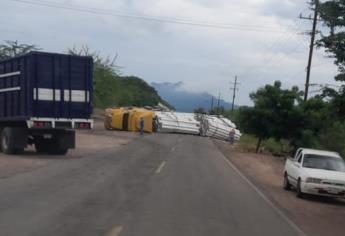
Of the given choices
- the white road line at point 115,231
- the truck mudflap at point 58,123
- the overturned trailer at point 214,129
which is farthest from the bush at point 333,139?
the white road line at point 115,231

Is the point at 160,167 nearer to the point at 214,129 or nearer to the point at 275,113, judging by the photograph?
the point at 275,113

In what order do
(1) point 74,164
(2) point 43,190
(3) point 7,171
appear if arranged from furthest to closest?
1. (1) point 74,164
2. (3) point 7,171
3. (2) point 43,190

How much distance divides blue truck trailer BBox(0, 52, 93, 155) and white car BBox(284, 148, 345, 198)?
9.29 m

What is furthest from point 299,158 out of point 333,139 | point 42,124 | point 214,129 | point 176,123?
point 214,129

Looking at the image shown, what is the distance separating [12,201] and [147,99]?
126 meters

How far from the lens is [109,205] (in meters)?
13.8

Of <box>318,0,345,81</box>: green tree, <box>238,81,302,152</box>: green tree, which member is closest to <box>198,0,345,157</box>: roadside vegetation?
<box>238,81,302,152</box>: green tree

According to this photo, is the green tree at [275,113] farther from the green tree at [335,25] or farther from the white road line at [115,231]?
the white road line at [115,231]

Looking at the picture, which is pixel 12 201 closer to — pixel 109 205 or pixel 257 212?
pixel 109 205

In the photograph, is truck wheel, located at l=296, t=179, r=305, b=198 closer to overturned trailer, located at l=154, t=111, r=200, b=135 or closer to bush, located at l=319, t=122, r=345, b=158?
bush, located at l=319, t=122, r=345, b=158

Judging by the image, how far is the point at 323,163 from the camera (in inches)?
835

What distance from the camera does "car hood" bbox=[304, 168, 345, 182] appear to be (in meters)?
19.7

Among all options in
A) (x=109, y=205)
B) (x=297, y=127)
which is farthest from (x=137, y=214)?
(x=297, y=127)

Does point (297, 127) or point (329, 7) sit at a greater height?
point (329, 7)
